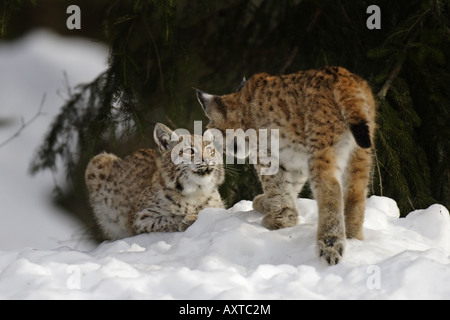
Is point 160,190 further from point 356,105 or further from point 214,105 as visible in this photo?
point 356,105

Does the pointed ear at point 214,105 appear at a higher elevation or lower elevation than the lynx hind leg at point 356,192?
higher

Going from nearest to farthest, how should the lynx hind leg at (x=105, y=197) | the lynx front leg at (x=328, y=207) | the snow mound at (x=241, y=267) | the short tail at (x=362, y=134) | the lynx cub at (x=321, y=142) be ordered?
the snow mound at (x=241, y=267), the short tail at (x=362, y=134), the lynx front leg at (x=328, y=207), the lynx cub at (x=321, y=142), the lynx hind leg at (x=105, y=197)

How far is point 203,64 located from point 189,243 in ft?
8.80

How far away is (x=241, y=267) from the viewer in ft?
12.2

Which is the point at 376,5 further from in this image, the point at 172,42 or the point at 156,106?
the point at 156,106

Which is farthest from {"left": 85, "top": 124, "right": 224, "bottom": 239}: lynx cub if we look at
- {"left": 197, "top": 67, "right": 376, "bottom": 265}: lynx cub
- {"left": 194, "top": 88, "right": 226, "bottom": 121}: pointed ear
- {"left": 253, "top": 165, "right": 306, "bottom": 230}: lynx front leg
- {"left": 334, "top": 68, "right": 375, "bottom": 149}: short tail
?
{"left": 334, "top": 68, "right": 375, "bottom": 149}: short tail

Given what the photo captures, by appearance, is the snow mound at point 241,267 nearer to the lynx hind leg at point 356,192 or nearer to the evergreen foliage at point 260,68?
the lynx hind leg at point 356,192

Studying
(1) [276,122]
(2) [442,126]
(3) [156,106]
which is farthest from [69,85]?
(2) [442,126]

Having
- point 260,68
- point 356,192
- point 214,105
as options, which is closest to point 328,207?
point 356,192

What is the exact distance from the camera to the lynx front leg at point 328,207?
373cm

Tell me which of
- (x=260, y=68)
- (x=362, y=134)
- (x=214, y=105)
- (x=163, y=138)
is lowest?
(x=163, y=138)

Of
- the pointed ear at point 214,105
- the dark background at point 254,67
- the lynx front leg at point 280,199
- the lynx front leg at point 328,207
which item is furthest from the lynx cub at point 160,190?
the lynx front leg at point 328,207

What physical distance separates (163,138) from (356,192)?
1.61 m

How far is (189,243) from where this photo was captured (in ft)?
13.8
